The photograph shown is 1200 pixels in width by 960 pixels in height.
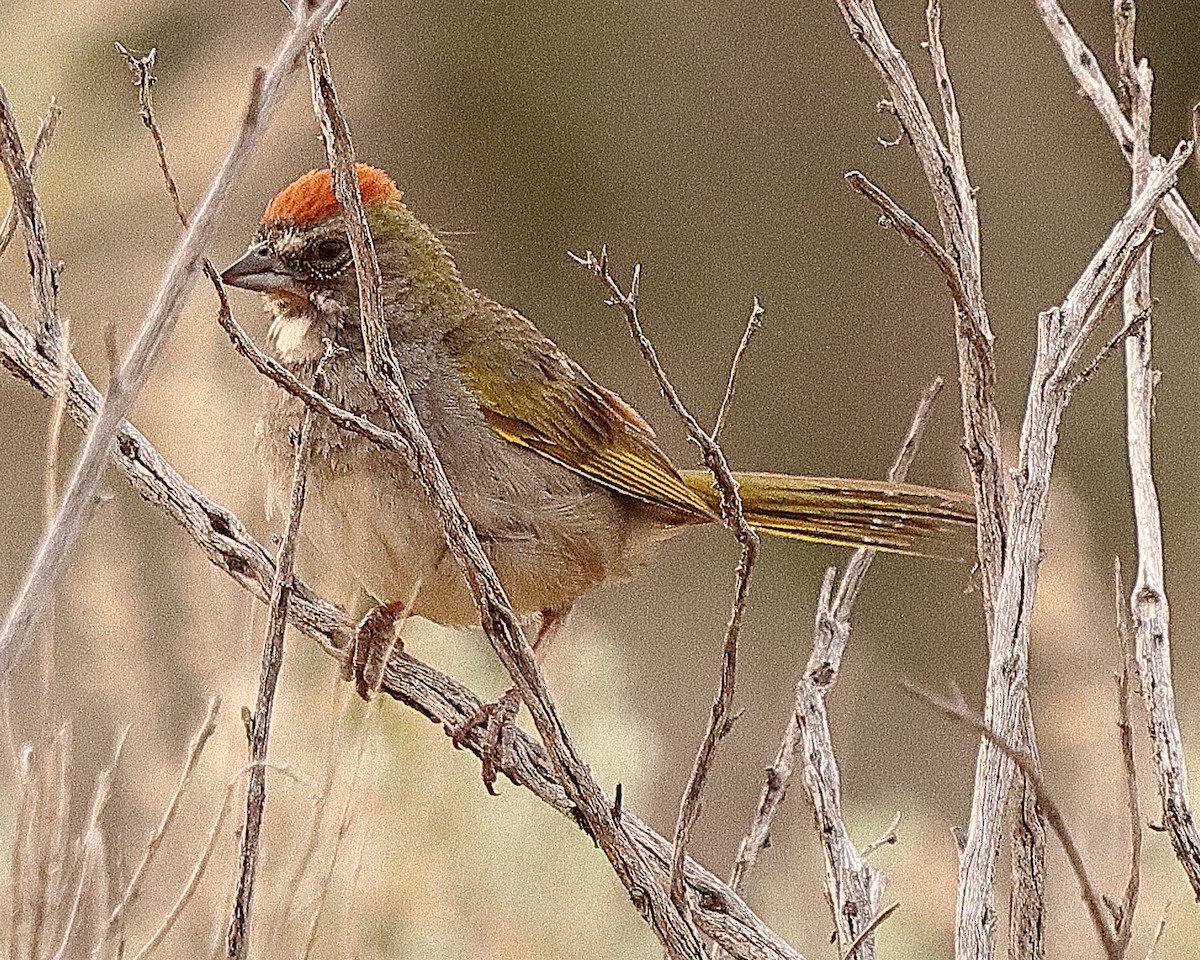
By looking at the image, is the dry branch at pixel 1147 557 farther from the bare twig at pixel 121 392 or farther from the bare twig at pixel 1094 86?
the bare twig at pixel 121 392

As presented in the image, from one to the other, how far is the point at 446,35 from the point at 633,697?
1.83 metres

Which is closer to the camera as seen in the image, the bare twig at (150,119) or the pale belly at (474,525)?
the bare twig at (150,119)

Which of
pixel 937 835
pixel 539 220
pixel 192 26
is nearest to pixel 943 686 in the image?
pixel 937 835

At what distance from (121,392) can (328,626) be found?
2.57ft

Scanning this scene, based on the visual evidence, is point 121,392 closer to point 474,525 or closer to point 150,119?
point 150,119

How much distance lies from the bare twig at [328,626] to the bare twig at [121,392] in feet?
1.17

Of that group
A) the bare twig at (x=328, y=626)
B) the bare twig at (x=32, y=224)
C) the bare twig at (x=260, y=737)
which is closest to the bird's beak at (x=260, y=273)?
the bare twig at (x=328, y=626)

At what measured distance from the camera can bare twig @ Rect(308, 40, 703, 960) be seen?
1.21 metres

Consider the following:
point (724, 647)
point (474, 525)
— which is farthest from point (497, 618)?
point (474, 525)

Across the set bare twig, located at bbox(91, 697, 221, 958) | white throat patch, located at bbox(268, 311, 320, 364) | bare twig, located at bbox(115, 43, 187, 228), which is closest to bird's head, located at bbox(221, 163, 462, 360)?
white throat patch, located at bbox(268, 311, 320, 364)

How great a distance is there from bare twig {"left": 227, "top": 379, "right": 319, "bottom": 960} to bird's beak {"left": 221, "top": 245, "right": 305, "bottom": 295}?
99cm

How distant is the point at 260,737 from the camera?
1.24m

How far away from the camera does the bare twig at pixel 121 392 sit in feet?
2.83

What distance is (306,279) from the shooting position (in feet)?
7.67
